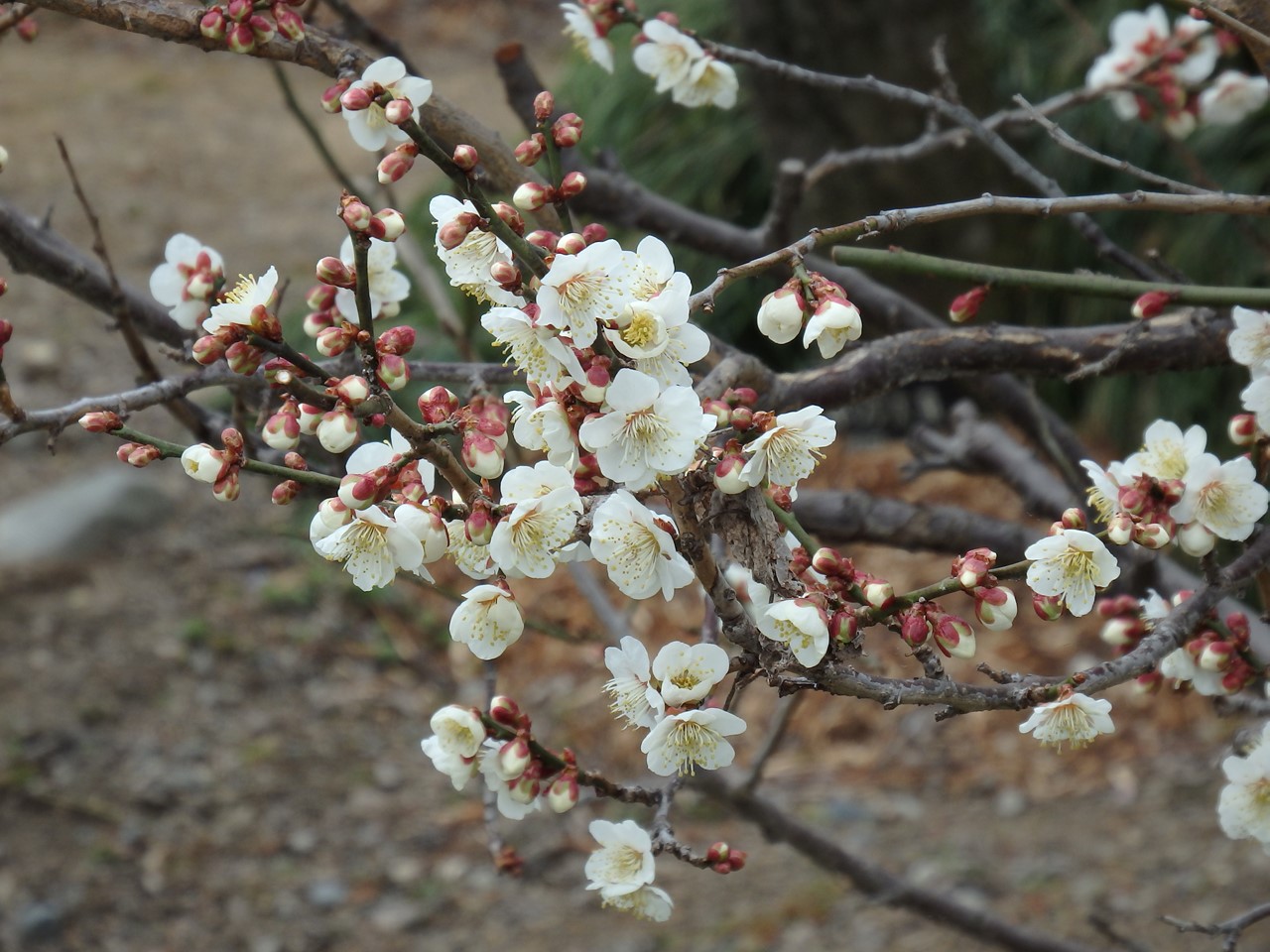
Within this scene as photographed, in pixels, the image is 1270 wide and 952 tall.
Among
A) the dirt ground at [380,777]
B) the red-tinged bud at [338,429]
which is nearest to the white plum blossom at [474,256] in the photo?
the red-tinged bud at [338,429]

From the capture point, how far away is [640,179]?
4676 mm

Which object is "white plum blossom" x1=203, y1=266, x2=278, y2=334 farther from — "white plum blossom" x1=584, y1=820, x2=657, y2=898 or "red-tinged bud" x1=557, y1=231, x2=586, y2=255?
"white plum blossom" x1=584, y1=820, x2=657, y2=898

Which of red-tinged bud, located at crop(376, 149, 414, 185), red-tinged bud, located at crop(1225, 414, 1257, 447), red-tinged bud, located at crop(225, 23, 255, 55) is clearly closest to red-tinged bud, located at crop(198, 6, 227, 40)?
red-tinged bud, located at crop(225, 23, 255, 55)

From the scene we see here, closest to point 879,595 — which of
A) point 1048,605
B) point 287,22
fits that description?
point 1048,605

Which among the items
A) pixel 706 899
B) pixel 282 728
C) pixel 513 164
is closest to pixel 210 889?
pixel 282 728

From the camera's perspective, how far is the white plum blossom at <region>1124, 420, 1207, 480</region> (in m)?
1.11

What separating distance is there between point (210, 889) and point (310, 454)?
6.05ft

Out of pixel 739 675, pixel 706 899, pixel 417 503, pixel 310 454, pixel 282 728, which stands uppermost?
pixel 417 503

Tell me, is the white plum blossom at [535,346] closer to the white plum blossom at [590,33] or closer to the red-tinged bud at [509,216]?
the red-tinged bud at [509,216]

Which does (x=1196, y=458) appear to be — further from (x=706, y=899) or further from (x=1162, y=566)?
(x=706, y=899)

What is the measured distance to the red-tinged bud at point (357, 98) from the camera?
100 centimetres

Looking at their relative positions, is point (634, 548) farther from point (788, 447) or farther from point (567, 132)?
point (567, 132)

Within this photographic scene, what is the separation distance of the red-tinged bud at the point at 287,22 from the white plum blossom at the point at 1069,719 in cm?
88

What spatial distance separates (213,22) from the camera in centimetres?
A: 115
